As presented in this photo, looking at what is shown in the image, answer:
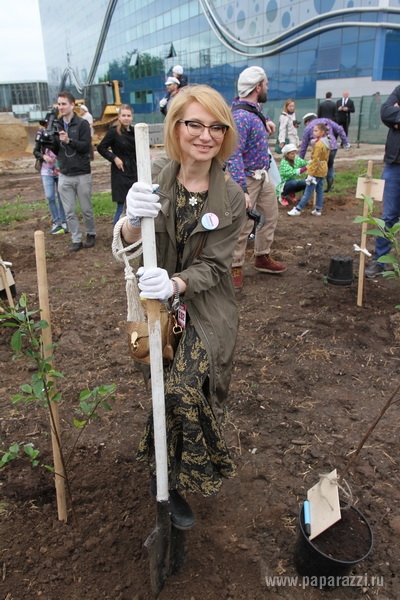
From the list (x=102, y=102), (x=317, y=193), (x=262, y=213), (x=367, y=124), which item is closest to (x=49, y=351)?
(x=262, y=213)

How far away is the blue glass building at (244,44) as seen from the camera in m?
24.1

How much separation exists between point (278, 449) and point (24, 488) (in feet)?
4.52

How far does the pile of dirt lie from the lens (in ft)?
64.3

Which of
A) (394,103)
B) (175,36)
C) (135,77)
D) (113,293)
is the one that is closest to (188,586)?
(113,293)

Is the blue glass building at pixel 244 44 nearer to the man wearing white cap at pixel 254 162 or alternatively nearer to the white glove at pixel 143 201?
the man wearing white cap at pixel 254 162

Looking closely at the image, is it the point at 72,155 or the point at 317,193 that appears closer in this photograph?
the point at 72,155

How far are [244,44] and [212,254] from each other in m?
34.9

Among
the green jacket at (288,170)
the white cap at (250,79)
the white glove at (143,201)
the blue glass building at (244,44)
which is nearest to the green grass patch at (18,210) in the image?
the green jacket at (288,170)


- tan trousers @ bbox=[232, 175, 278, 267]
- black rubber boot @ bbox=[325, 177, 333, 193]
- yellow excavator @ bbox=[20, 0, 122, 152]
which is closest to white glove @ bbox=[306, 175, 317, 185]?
black rubber boot @ bbox=[325, 177, 333, 193]

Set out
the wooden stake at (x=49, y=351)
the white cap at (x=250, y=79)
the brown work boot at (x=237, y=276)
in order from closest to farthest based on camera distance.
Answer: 1. the wooden stake at (x=49, y=351)
2. the white cap at (x=250, y=79)
3. the brown work boot at (x=237, y=276)

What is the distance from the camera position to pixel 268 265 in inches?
210

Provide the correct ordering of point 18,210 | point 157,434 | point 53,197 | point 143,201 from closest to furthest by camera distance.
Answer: point 143,201
point 157,434
point 53,197
point 18,210

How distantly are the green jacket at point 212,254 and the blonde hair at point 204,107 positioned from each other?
0.07 metres

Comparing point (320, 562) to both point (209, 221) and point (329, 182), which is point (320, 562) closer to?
point (209, 221)
